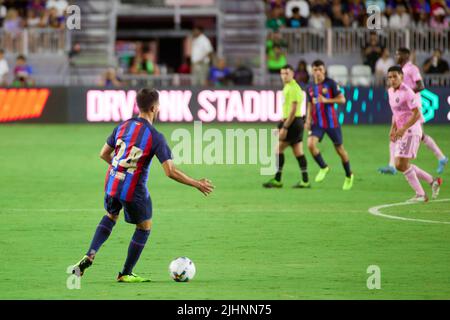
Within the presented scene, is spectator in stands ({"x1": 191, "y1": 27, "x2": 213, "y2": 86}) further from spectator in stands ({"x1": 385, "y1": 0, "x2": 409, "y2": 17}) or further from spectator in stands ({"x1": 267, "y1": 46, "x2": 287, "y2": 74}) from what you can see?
spectator in stands ({"x1": 385, "y1": 0, "x2": 409, "y2": 17})

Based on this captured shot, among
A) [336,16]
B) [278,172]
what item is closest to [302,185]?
[278,172]

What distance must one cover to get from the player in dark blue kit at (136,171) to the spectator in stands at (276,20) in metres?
25.6

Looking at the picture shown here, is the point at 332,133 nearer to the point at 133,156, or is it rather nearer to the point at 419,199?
the point at 419,199

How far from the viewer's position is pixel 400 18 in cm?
3584

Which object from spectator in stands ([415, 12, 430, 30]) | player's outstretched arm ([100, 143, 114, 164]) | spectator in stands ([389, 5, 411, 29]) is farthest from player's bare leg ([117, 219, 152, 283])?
spectator in stands ([415, 12, 430, 30])

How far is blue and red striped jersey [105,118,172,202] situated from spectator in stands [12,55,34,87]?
22816 mm

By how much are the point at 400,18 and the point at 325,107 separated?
1722 centimetres

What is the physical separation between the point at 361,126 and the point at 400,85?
1574 centimetres

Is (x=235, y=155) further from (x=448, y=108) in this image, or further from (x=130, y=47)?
(x=130, y=47)

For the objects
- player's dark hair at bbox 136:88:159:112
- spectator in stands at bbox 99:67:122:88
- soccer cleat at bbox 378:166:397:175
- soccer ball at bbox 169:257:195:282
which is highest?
player's dark hair at bbox 136:88:159:112

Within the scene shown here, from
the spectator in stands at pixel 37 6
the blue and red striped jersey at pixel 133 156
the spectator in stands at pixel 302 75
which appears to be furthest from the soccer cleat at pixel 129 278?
the spectator in stands at pixel 37 6

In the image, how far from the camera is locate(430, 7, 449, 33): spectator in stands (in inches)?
1380

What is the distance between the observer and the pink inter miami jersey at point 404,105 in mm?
16609
